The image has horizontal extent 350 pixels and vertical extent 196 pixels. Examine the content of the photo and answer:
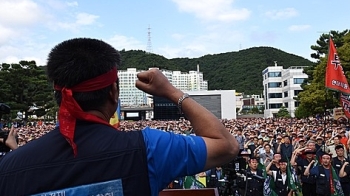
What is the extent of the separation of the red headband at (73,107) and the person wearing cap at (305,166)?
6774 mm

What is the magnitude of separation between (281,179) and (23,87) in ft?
121

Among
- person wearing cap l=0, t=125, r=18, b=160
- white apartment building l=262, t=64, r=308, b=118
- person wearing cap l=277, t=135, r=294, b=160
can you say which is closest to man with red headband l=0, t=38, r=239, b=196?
person wearing cap l=0, t=125, r=18, b=160

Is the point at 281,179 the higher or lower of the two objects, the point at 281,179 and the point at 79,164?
the lower

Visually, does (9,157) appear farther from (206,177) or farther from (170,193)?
(206,177)

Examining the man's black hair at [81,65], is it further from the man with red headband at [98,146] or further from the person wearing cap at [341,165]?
the person wearing cap at [341,165]

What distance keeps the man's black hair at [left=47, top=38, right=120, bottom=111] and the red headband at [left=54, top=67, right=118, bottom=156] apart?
0.01m

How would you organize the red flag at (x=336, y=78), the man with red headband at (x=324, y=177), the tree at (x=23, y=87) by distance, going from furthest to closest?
the tree at (x=23, y=87), the red flag at (x=336, y=78), the man with red headband at (x=324, y=177)

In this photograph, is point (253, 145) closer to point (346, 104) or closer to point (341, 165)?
point (346, 104)

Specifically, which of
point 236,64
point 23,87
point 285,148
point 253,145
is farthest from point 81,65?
point 236,64

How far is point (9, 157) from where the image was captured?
1355mm

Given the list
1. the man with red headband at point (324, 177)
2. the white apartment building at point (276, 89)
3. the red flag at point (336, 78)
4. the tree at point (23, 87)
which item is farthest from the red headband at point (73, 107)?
the white apartment building at point (276, 89)

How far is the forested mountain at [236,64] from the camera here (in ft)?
367

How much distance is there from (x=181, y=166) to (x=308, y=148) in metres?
7.37

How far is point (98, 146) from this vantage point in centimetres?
131
